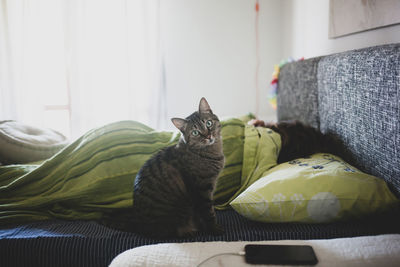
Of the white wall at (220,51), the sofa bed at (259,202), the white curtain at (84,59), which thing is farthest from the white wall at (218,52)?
the sofa bed at (259,202)

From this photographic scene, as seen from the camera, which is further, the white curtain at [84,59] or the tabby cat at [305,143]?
the white curtain at [84,59]

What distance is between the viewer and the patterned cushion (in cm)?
93

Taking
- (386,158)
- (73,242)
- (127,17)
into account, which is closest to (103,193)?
(73,242)

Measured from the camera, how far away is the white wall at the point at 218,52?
274 centimetres

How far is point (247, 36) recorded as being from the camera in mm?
2783

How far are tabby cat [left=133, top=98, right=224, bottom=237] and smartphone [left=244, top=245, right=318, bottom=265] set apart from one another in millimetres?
325

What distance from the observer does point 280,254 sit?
2.31 ft

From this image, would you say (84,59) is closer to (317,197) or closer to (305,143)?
(305,143)

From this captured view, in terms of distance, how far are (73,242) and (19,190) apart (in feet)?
1.49

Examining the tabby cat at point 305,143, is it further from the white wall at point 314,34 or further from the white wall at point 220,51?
the white wall at point 220,51

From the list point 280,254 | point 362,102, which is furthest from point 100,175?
point 362,102

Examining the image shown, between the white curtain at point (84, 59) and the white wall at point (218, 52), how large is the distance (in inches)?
6.0

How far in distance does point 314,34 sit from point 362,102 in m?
1.11

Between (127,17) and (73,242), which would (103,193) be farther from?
(127,17)
